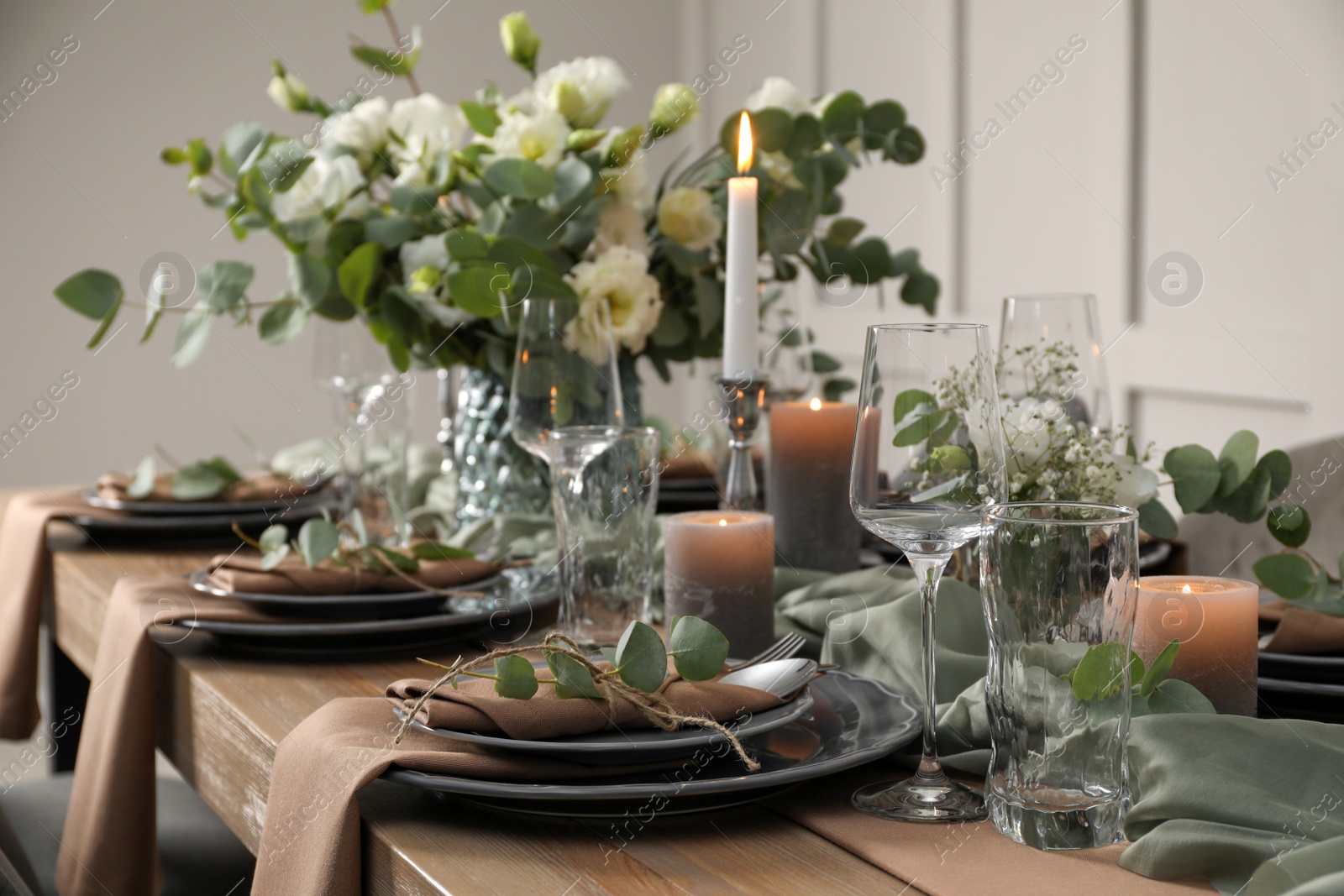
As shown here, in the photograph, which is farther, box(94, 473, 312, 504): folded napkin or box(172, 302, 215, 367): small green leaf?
box(94, 473, 312, 504): folded napkin

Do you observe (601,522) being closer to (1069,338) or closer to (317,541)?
(317,541)

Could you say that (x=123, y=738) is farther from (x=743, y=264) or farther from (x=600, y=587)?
(x=743, y=264)

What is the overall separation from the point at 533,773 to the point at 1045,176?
254cm

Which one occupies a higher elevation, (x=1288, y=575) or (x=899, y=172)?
(x=899, y=172)

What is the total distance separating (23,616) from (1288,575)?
118 centimetres

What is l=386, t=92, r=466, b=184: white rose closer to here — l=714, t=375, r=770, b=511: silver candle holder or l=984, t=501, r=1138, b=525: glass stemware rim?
l=714, t=375, r=770, b=511: silver candle holder

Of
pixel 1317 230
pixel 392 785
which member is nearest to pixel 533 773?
pixel 392 785

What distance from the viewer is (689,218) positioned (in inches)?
49.1

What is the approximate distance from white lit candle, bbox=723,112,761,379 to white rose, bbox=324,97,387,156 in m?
0.48

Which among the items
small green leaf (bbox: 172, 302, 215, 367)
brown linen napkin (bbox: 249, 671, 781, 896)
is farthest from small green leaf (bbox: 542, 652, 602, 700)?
small green leaf (bbox: 172, 302, 215, 367)

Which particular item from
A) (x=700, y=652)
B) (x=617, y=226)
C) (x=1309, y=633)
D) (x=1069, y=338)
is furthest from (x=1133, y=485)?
(x=617, y=226)

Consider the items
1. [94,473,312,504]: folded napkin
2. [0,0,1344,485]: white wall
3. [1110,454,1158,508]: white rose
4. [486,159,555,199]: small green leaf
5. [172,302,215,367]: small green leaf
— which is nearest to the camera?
[1110,454,1158,508]: white rose

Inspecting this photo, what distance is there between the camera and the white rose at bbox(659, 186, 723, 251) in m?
1.24

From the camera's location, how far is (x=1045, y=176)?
9.32 ft
